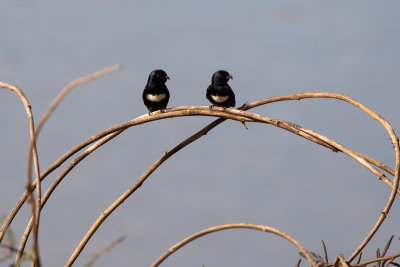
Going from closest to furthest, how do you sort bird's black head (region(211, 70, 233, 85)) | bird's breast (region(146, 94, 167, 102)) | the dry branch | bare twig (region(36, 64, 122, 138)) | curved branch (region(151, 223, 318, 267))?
bare twig (region(36, 64, 122, 138))
curved branch (region(151, 223, 318, 267))
the dry branch
bird's black head (region(211, 70, 233, 85))
bird's breast (region(146, 94, 167, 102))

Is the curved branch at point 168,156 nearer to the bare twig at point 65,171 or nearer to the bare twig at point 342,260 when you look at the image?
the bare twig at point 65,171

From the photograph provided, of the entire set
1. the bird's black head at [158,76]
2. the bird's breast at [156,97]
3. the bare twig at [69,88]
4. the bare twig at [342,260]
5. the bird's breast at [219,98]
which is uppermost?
the bird's black head at [158,76]

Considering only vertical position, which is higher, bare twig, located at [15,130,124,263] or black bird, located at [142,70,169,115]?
black bird, located at [142,70,169,115]

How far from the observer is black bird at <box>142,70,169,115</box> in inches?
260

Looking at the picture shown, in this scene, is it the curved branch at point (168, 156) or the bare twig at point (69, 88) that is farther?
the curved branch at point (168, 156)

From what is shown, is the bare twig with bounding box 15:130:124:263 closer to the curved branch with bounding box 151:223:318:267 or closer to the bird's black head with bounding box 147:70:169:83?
the curved branch with bounding box 151:223:318:267

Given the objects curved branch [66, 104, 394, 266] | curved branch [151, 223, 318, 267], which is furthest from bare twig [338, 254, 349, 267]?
curved branch [66, 104, 394, 266]

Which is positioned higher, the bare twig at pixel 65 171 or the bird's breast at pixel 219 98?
the bird's breast at pixel 219 98

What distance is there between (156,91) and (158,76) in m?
0.17

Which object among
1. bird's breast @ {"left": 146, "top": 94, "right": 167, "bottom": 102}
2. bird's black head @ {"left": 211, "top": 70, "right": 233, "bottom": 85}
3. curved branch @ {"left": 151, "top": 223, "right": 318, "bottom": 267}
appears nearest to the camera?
curved branch @ {"left": 151, "top": 223, "right": 318, "bottom": 267}

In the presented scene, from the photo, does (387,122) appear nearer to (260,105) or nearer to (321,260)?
(260,105)

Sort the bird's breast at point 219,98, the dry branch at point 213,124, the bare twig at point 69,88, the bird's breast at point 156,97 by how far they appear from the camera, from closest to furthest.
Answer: the bare twig at point 69,88, the dry branch at point 213,124, the bird's breast at point 219,98, the bird's breast at point 156,97

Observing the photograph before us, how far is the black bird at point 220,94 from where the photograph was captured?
6145 millimetres

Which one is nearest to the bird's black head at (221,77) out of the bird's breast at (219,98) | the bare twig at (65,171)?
the bird's breast at (219,98)
